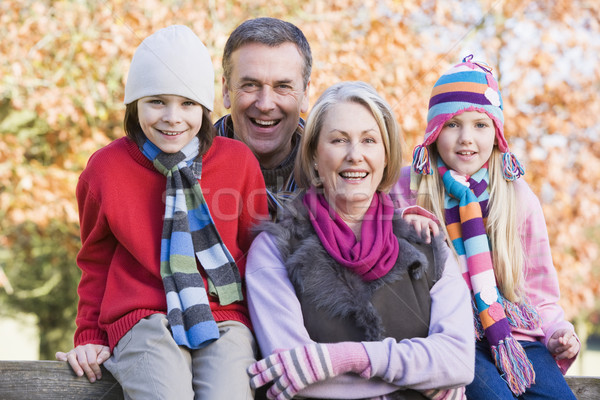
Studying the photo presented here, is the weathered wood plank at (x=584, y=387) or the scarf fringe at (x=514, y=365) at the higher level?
the scarf fringe at (x=514, y=365)

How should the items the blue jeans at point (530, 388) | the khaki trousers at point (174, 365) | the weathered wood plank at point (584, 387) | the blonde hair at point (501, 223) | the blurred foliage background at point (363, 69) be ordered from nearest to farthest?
the khaki trousers at point (174, 365) < the blue jeans at point (530, 388) < the weathered wood plank at point (584, 387) < the blonde hair at point (501, 223) < the blurred foliage background at point (363, 69)

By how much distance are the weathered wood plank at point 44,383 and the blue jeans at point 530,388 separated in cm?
132

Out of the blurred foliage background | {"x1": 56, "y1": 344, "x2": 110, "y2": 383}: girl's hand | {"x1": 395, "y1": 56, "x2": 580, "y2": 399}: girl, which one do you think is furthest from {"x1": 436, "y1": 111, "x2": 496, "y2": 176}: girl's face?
the blurred foliage background

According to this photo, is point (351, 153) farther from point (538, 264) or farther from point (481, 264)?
point (538, 264)

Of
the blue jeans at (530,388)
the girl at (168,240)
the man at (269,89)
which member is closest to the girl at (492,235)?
the blue jeans at (530,388)

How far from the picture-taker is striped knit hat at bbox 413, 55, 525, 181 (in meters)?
2.75

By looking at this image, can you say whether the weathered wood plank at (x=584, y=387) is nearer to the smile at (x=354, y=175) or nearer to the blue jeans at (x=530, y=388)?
the blue jeans at (x=530, y=388)

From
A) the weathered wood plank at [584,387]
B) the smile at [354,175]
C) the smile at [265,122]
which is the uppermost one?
the smile at [265,122]

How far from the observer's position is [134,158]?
240 centimetres

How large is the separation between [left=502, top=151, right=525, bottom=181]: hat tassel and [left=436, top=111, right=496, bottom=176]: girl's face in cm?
8

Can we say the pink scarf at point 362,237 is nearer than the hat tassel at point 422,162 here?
Yes

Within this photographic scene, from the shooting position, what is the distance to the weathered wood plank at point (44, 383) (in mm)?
2066

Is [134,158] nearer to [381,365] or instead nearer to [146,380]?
[146,380]

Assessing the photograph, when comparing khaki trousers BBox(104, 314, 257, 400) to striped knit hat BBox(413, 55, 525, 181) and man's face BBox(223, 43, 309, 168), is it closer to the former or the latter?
striped knit hat BBox(413, 55, 525, 181)
